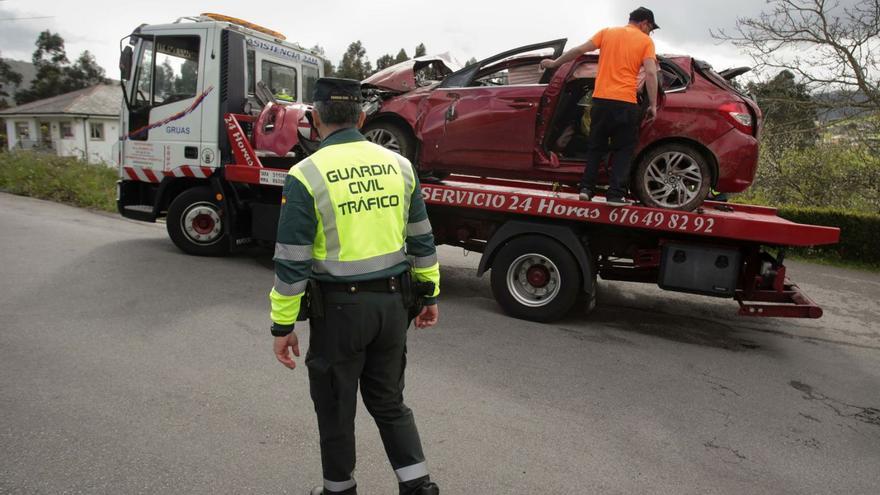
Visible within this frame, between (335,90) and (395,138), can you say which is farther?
(395,138)

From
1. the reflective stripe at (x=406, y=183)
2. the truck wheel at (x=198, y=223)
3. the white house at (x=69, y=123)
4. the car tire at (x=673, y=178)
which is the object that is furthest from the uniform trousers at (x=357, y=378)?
the white house at (x=69, y=123)

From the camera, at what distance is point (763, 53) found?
1188cm

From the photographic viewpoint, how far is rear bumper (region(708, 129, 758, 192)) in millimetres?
5316

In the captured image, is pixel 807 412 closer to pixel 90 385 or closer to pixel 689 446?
pixel 689 446

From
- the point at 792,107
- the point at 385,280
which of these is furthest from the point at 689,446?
the point at 792,107

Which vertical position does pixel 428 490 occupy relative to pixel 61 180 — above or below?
below

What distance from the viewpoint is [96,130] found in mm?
41562

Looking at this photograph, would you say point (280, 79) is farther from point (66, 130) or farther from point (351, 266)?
point (66, 130)

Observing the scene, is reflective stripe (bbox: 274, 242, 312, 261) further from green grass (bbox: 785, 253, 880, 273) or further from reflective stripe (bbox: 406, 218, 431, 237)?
green grass (bbox: 785, 253, 880, 273)

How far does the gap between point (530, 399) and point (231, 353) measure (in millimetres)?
2146

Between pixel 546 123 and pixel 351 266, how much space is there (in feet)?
13.1

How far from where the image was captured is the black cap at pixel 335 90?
8.25 feet

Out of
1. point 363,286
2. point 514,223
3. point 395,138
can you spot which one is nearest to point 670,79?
point 514,223

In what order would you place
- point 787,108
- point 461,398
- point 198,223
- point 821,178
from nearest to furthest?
point 461,398 → point 198,223 → point 787,108 → point 821,178
